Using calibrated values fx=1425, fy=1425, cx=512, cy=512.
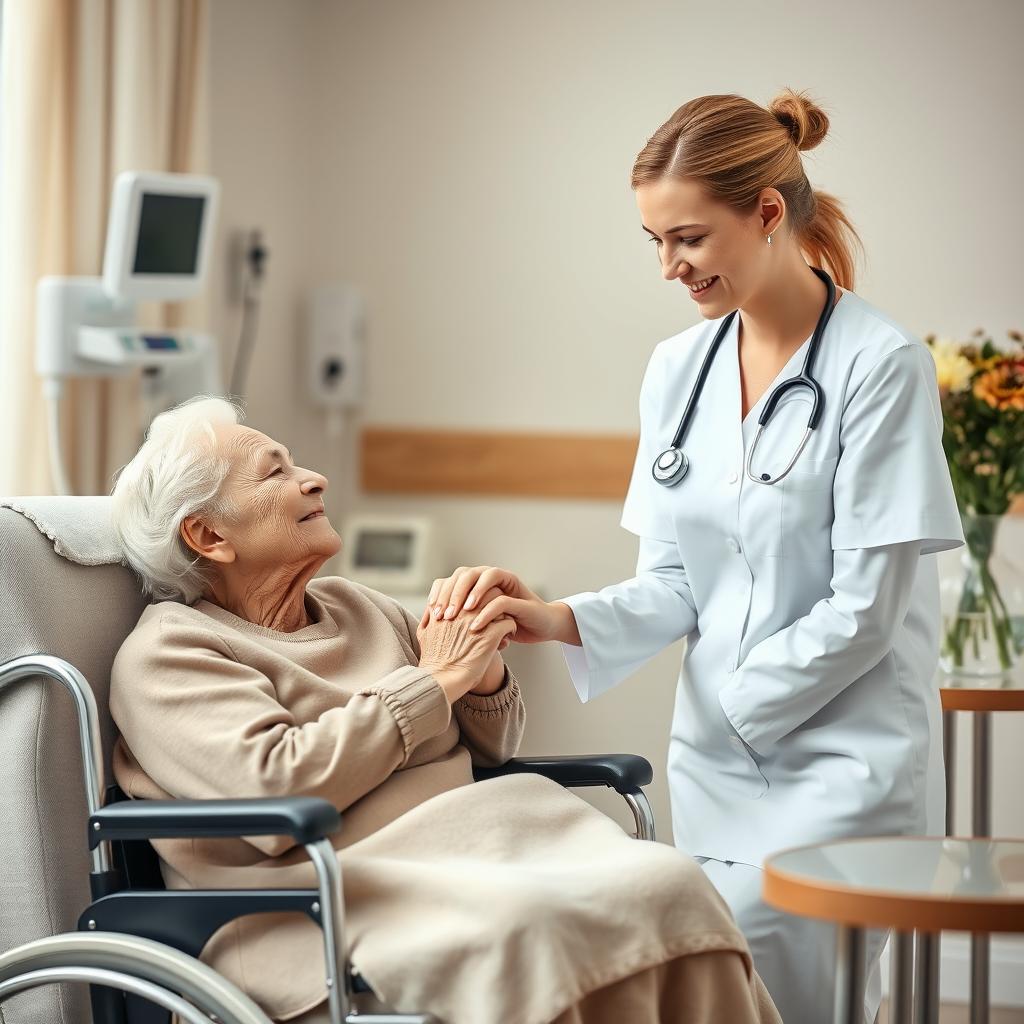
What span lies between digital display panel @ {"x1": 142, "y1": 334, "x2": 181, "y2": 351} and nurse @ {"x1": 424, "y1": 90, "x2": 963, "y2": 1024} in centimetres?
135

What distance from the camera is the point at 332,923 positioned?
4.70 feet

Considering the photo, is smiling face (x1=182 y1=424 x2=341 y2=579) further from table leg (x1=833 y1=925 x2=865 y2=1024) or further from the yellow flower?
the yellow flower

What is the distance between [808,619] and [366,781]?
595 millimetres

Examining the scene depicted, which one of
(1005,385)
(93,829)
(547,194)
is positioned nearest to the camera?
(93,829)

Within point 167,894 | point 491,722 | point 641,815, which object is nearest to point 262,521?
point 491,722

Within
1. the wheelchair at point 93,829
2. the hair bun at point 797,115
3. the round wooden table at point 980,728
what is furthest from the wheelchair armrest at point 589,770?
the hair bun at point 797,115

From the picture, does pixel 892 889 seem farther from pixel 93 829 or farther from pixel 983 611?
pixel 983 611

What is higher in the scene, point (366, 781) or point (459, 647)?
point (459, 647)

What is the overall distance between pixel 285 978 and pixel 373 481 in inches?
99.6

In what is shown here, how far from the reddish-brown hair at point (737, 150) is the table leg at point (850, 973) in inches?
36.5

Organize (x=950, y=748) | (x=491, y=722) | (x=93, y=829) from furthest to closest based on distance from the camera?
(x=950, y=748)
(x=491, y=722)
(x=93, y=829)

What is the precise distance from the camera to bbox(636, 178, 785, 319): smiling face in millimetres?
1815

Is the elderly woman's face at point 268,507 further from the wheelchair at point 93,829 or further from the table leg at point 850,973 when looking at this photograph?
the table leg at point 850,973

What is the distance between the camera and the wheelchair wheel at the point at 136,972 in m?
1.46
